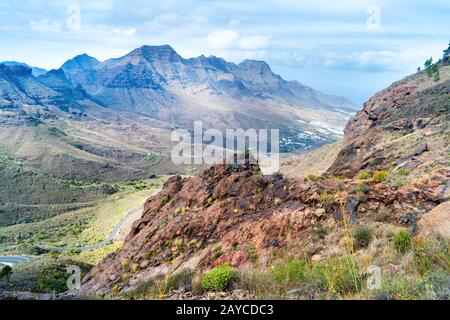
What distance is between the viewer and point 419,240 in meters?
9.41

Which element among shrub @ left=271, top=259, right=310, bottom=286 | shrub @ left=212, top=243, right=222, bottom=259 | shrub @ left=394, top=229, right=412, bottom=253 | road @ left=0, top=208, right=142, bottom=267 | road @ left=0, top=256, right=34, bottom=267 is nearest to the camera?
shrub @ left=271, top=259, right=310, bottom=286

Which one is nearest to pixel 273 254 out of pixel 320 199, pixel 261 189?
pixel 320 199

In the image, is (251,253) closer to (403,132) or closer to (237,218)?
(237,218)

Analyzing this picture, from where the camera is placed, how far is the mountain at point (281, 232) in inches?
319

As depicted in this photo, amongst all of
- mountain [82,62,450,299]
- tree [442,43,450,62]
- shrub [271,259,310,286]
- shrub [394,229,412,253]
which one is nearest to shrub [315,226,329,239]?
mountain [82,62,450,299]

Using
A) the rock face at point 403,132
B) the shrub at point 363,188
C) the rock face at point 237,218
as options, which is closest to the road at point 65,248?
the rock face at point 403,132

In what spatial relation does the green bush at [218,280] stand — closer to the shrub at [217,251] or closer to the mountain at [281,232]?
the mountain at [281,232]

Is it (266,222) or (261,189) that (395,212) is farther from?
(261,189)

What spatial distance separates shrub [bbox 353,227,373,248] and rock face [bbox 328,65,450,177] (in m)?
15.7

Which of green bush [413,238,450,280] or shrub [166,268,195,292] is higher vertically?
green bush [413,238,450,280]

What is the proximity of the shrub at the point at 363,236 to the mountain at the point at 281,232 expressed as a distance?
0.03 meters

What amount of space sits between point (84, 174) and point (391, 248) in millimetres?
157672

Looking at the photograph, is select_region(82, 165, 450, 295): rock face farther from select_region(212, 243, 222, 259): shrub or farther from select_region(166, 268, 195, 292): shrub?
select_region(166, 268, 195, 292): shrub

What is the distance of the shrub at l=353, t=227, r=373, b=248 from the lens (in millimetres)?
11399
